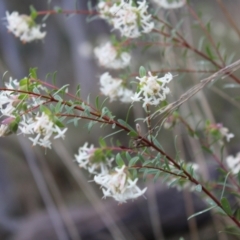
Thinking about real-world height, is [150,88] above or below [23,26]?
below

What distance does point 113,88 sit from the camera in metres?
0.58

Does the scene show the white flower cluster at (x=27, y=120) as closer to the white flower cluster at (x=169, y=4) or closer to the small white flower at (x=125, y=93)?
the small white flower at (x=125, y=93)

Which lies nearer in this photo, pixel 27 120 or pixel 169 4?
pixel 27 120

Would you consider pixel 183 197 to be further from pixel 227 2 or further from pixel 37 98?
pixel 227 2

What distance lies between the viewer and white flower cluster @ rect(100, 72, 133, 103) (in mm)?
573

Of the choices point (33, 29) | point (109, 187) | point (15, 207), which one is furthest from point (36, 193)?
point (109, 187)

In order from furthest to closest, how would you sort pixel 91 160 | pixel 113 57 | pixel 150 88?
pixel 113 57, pixel 91 160, pixel 150 88

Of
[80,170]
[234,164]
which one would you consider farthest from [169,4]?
[80,170]

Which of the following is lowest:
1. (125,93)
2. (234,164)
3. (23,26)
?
(234,164)

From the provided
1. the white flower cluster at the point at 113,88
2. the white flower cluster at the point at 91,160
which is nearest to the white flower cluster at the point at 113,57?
the white flower cluster at the point at 113,88

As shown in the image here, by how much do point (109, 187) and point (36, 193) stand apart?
4.16ft

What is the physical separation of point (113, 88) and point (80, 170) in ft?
3.32

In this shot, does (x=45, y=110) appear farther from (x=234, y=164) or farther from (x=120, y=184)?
(x=234, y=164)

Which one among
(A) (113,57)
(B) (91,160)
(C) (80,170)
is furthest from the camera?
(C) (80,170)
